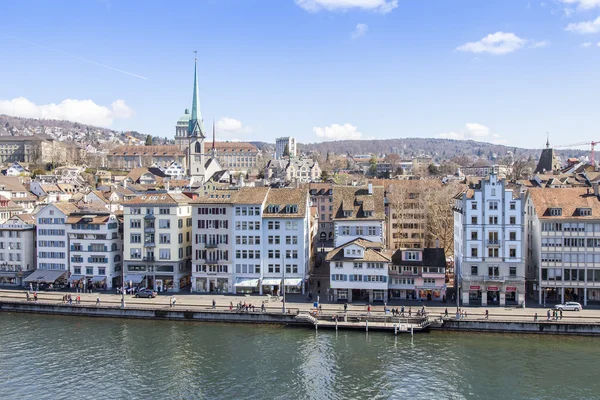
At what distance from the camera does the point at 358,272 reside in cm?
6931

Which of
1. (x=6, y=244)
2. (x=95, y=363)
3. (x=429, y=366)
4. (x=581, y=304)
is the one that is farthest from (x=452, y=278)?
(x=6, y=244)

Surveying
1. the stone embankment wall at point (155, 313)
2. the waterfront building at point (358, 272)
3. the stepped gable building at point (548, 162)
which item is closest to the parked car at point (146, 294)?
the stone embankment wall at point (155, 313)

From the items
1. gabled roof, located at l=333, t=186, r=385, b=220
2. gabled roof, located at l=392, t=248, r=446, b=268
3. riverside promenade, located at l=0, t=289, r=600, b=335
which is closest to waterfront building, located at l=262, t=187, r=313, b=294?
riverside promenade, located at l=0, t=289, r=600, b=335

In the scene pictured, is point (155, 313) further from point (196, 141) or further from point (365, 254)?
point (196, 141)

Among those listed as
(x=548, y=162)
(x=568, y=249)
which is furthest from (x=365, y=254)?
(x=548, y=162)

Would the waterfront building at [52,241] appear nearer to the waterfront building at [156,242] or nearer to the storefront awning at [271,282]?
the waterfront building at [156,242]

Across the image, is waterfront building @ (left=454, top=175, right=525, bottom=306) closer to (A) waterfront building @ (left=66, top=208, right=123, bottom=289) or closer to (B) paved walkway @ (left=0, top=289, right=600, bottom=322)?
(B) paved walkway @ (left=0, top=289, right=600, bottom=322)

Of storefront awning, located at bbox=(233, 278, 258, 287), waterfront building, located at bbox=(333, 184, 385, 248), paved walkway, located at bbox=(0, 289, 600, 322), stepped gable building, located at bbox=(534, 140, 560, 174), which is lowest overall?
paved walkway, located at bbox=(0, 289, 600, 322)

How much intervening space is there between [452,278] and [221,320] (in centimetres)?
3206

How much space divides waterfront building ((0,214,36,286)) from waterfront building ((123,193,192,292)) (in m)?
15.7

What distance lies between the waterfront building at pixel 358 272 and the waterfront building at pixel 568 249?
17.0 meters

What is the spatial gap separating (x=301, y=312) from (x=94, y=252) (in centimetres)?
3153

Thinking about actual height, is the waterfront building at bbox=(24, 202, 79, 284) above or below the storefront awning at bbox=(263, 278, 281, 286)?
above

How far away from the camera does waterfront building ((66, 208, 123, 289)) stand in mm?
79938
